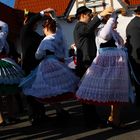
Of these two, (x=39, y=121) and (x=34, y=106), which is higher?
(x=34, y=106)

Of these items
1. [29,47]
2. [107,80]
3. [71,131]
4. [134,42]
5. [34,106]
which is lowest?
[71,131]

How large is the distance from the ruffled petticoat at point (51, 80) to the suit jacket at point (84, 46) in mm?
215

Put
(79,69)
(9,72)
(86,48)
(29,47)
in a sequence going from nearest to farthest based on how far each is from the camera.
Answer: (86,48) < (79,69) < (9,72) < (29,47)

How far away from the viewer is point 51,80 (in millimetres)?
6406

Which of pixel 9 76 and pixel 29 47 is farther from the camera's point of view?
pixel 29 47

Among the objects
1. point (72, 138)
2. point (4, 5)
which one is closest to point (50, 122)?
point (72, 138)

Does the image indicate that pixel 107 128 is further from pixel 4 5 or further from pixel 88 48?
pixel 4 5

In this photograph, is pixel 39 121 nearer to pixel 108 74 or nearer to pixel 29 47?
pixel 29 47

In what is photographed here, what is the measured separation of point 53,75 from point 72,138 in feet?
3.39

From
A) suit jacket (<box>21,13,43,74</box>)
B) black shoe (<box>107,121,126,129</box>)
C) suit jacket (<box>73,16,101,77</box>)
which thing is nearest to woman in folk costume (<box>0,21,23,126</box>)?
suit jacket (<box>21,13,43,74</box>)

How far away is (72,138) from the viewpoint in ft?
19.1

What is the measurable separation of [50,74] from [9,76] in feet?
2.02

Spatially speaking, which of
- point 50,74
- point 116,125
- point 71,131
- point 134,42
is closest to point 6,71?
point 50,74

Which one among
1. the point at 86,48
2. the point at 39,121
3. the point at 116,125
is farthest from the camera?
the point at 39,121
